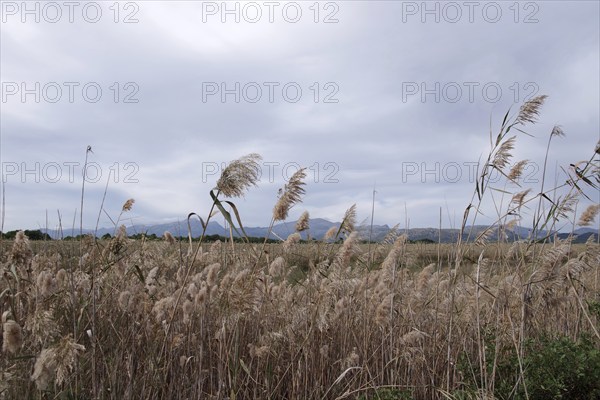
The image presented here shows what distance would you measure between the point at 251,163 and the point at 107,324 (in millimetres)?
2208

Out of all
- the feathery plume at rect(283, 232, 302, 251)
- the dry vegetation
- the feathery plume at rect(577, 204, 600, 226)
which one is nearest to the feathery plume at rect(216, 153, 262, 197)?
the dry vegetation

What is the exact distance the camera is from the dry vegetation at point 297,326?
3355mm

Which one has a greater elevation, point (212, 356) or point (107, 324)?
point (107, 324)

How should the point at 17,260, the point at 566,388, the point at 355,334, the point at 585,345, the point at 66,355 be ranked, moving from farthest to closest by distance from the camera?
the point at 355,334 → the point at 585,345 → the point at 566,388 → the point at 17,260 → the point at 66,355

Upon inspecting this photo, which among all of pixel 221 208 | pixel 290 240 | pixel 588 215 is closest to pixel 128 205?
pixel 290 240

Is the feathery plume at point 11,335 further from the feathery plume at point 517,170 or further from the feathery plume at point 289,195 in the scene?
the feathery plume at point 517,170

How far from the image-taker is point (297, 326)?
13.8 feet

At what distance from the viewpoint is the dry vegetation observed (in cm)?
336

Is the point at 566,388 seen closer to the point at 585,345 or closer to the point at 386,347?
the point at 585,345

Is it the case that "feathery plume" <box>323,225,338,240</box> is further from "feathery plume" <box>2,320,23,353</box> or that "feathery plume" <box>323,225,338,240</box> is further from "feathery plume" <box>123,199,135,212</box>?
"feathery plume" <box>2,320,23,353</box>

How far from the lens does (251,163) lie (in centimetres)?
275

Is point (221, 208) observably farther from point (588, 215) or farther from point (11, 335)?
point (588, 215)

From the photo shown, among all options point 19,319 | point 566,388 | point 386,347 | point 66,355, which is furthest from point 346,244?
point 19,319

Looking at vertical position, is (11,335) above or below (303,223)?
below
